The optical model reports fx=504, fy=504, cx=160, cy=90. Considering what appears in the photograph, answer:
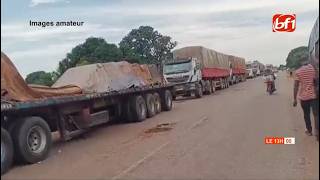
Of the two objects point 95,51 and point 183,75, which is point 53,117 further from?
point 95,51

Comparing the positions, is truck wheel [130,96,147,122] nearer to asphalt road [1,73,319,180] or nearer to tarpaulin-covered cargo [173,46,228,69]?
asphalt road [1,73,319,180]

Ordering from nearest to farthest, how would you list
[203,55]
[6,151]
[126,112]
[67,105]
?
[6,151], [67,105], [126,112], [203,55]

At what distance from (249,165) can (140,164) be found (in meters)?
1.95

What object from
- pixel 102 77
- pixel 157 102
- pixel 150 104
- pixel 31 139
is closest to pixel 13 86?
pixel 31 139

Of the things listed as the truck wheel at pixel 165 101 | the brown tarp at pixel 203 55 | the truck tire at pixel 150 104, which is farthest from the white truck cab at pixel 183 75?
the truck tire at pixel 150 104

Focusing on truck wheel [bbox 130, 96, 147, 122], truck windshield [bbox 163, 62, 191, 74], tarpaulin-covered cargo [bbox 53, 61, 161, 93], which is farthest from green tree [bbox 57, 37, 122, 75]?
truck wheel [bbox 130, 96, 147, 122]

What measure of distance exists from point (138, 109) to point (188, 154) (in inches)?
324

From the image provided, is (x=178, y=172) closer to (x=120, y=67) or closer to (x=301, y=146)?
(x=301, y=146)

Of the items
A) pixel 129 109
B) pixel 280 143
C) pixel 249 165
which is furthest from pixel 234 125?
pixel 249 165

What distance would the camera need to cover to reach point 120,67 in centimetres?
1820

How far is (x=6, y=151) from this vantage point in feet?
30.8

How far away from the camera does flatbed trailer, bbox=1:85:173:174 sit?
9859 mm

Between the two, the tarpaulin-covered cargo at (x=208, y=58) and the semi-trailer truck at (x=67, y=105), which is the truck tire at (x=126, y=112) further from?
the tarpaulin-covered cargo at (x=208, y=58)

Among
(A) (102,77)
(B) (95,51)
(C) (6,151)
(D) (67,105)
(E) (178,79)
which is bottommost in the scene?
(C) (6,151)
